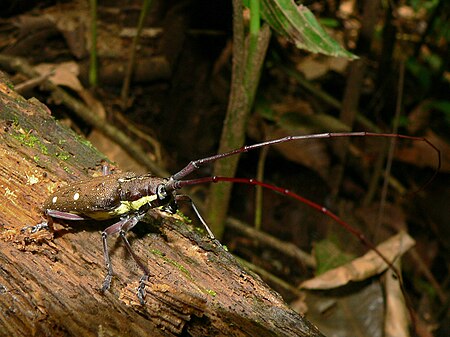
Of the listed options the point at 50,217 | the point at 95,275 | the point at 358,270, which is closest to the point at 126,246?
the point at 95,275

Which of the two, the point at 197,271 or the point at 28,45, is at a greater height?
the point at 28,45

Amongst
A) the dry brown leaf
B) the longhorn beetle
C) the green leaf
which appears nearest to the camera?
the longhorn beetle

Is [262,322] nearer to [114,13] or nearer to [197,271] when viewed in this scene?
[197,271]

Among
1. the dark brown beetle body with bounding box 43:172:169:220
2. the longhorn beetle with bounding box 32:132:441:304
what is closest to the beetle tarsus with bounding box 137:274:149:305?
the longhorn beetle with bounding box 32:132:441:304

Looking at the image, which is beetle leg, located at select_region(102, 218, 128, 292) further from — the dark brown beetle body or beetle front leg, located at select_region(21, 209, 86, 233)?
beetle front leg, located at select_region(21, 209, 86, 233)

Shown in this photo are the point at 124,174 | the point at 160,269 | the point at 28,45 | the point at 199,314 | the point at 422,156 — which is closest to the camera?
the point at 199,314

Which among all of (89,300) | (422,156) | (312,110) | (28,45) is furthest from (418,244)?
(28,45)
